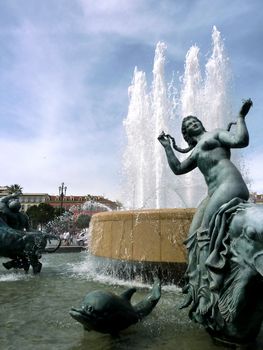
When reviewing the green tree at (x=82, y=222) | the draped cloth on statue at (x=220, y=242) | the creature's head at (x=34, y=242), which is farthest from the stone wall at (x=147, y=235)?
the green tree at (x=82, y=222)

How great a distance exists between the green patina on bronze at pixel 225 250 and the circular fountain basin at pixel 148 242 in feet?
10.7

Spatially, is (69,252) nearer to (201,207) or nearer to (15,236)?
(15,236)

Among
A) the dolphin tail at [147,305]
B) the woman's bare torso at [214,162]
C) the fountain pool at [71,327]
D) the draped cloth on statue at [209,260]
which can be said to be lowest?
the fountain pool at [71,327]

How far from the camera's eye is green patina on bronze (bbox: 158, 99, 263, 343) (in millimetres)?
2906

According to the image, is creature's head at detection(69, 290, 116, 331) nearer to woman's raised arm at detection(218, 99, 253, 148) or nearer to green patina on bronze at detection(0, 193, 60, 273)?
woman's raised arm at detection(218, 99, 253, 148)

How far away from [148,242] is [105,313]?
3676mm

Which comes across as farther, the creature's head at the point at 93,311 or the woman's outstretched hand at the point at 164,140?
the woman's outstretched hand at the point at 164,140

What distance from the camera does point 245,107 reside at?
11.2 ft

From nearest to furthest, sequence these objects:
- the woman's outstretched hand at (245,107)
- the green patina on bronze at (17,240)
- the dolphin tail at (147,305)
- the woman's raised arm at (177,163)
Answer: the woman's outstretched hand at (245,107), the woman's raised arm at (177,163), the dolphin tail at (147,305), the green patina on bronze at (17,240)

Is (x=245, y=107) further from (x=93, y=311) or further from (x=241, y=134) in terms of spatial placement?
(x=93, y=311)

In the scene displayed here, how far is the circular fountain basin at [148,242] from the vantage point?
679cm

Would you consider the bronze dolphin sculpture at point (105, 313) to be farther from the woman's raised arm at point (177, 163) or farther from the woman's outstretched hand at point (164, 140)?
the woman's outstretched hand at point (164, 140)

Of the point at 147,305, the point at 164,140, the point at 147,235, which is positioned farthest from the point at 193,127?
the point at 147,235

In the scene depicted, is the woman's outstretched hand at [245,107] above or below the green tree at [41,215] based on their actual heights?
below
